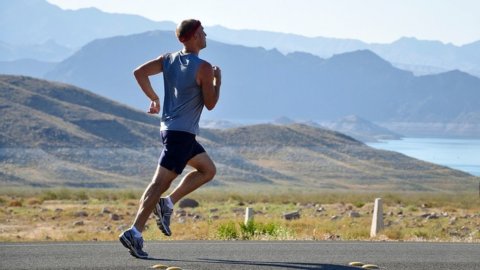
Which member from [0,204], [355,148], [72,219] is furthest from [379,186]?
[72,219]

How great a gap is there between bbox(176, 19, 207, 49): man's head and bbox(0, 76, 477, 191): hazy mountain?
7673 cm

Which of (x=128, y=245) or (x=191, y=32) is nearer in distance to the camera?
(x=128, y=245)

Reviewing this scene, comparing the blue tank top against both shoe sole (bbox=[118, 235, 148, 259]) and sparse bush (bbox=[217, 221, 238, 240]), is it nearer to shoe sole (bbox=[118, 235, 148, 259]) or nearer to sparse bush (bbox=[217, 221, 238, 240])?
shoe sole (bbox=[118, 235, 148, 259])

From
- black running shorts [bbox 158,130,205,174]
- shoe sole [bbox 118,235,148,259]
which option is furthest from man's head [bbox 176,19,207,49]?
shoe sole [bbox 118,235,148,259]

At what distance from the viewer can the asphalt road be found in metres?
8.80

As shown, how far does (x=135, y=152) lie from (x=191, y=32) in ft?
314

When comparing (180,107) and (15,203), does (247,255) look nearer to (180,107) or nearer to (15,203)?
(180,107)

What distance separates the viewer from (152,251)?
398 inches

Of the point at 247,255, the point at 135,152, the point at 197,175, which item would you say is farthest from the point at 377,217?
the point at 135,152

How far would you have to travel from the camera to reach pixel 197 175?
9516 mm

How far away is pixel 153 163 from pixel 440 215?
6411 centimetres

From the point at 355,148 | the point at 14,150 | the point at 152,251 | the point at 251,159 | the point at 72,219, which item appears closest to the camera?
the point at 152,251

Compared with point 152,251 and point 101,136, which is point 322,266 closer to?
point 152,251

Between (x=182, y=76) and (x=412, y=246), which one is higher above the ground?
(x=182, y=76)
